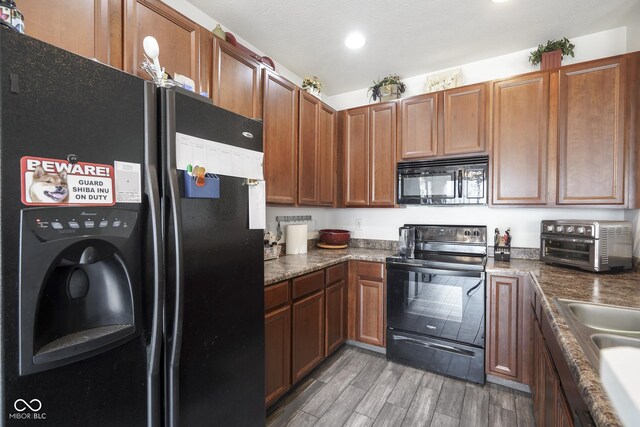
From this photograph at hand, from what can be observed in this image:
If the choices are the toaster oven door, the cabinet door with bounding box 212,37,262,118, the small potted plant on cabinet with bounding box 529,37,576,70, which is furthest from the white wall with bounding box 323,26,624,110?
the cabinet door with bounding box 212,37,262,118

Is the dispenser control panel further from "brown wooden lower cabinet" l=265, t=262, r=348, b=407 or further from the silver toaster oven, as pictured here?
the silver toaster oven

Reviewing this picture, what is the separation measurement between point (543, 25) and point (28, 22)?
309 centimetres

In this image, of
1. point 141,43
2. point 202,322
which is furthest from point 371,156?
point 202,322

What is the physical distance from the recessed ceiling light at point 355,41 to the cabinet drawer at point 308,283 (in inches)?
75.4

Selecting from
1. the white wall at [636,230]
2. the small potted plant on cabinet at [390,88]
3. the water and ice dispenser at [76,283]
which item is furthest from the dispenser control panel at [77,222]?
the white wall at [636,230]

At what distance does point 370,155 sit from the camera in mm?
2998

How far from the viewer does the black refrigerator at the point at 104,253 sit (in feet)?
2.30

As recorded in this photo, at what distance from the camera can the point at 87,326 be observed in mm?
835

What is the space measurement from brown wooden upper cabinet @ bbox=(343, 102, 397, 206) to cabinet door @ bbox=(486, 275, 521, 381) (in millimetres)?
1160

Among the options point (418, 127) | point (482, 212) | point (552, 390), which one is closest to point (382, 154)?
point (418, 127)

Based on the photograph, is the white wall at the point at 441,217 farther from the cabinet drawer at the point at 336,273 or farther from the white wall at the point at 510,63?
the white wall at the point at 510,63

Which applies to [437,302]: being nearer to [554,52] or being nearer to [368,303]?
[368,303]

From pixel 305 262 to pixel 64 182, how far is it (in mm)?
1762

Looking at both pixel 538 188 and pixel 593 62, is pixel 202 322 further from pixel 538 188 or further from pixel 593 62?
pixel 593 62
